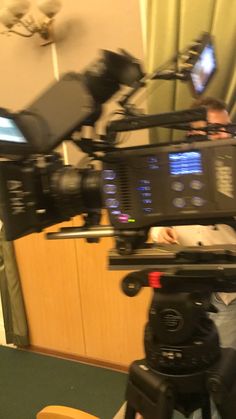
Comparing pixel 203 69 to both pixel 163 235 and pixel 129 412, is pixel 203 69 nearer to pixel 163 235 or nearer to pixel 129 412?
pixel 163 235

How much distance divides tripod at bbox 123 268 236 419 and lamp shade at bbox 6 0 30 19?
6.62 feet

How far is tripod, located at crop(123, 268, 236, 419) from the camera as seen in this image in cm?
84

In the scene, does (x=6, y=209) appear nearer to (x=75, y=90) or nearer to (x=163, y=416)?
(x=75, y=90)

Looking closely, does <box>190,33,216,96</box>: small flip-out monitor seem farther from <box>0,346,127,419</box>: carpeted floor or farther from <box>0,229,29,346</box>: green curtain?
<box>0,229,29,346</box>: green curtain

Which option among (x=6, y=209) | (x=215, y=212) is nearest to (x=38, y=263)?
(x=6, y=209)

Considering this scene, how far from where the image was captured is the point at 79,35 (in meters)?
2.45

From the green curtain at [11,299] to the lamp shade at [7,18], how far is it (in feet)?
4.13

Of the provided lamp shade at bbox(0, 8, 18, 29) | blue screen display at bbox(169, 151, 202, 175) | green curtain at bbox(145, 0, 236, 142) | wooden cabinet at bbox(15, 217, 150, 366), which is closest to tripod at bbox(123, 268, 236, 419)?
blue screen display at bbox(169, 151, 202, 175)

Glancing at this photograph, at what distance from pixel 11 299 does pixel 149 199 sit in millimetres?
2009

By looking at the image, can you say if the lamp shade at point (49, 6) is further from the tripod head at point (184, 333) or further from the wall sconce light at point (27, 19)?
the tripod head at point (184, 333)

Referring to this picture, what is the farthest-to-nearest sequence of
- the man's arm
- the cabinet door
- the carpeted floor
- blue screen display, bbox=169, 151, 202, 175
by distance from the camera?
the cabinet door
the carpeted floor
the man's arm
blue screen display, bbox=169, 151, 202, 175

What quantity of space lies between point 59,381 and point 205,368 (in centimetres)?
160

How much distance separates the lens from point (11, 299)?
263cm

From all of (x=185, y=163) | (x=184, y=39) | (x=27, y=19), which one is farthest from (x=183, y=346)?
(x=27, y=19)
